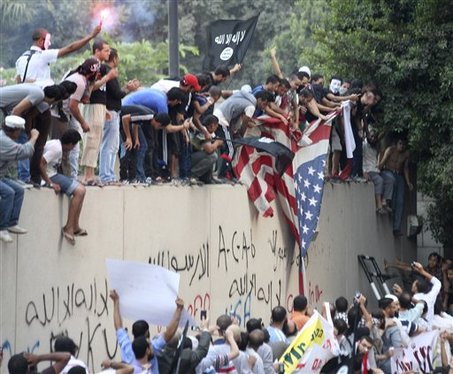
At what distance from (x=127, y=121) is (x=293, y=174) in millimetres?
4527

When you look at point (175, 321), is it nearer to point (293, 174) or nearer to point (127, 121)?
point (127, 121)

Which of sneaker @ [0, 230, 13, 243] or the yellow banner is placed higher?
sneaker @ [0, 230, 13, 243]

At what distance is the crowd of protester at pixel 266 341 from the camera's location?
11.8 meters

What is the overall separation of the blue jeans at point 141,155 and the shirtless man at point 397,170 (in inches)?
316

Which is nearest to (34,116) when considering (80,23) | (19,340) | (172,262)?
(19,340)

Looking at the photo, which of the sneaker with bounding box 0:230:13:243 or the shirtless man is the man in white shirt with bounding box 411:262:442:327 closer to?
the shirtless man

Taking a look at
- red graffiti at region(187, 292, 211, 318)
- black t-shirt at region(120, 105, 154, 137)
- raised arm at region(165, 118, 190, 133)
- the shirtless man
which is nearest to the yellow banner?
red graffiti at region(187, 292, 211, 318)

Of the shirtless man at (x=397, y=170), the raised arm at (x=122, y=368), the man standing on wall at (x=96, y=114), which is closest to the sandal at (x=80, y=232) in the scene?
the man standing on wall at (x=96, y=114)

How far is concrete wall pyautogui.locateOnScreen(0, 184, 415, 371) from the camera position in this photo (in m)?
12.7

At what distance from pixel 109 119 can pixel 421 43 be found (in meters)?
7.54

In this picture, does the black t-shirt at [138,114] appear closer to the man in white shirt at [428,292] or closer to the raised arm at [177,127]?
the raised arm at [177,127]

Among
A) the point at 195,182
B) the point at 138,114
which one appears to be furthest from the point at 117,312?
the point at 195,182

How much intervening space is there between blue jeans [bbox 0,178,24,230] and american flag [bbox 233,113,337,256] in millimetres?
6183

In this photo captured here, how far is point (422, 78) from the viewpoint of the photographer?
70.5 ft
